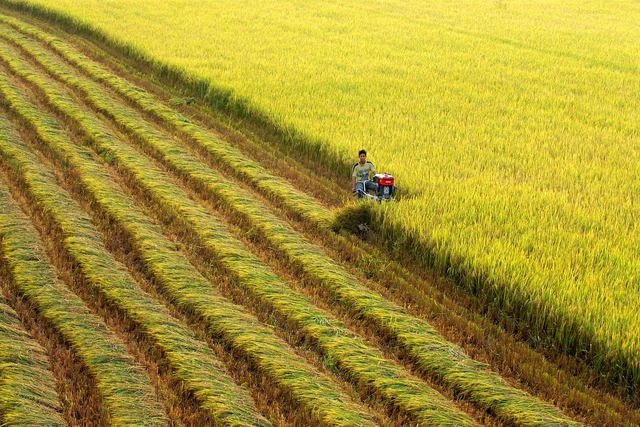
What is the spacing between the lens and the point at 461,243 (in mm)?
6828

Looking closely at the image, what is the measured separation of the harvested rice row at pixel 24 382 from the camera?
4488mm

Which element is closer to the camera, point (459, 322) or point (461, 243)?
point (459, 322)

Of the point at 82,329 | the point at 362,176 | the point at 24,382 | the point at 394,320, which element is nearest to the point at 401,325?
the point at 394,320

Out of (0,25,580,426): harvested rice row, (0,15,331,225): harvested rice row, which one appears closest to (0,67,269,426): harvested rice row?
(0,25,580,426): harvested rice row

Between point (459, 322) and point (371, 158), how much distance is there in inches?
148

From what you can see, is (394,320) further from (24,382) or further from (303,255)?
(24,382)

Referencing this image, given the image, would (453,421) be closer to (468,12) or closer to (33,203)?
(33,203)

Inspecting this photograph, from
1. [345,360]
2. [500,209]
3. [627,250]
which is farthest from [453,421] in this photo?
[500,209]

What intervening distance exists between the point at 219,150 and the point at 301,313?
454 centimetres

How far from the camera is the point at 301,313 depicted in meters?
5.93

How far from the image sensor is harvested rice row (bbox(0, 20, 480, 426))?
4887mm

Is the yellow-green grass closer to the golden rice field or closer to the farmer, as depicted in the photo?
the golden rice field

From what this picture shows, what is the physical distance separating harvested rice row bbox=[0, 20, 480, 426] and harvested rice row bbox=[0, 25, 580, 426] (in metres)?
0.29

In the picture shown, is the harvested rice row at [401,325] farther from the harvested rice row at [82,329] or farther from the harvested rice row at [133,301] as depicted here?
the harvested rice row at [82,329]
